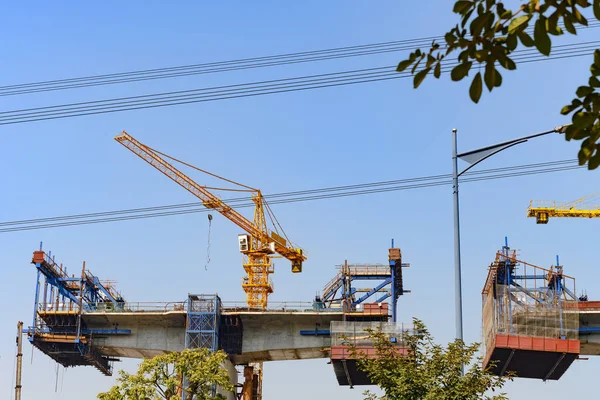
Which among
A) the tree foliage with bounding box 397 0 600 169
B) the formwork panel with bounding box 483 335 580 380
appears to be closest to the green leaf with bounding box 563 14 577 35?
the tree foliage with bounding box 397 0 600 169

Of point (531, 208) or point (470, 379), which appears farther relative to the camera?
point (531, 208)

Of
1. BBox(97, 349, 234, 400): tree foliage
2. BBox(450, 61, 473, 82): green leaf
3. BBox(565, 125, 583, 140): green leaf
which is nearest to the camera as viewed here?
BBox(450, 61, 473, 82): green leaf

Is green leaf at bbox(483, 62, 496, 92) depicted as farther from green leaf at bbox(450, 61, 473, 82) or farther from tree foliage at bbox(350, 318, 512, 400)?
tree foliage at bbox(350, 318, 512, 400)

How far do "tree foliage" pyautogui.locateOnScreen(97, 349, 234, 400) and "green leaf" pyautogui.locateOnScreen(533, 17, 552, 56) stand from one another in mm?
62139

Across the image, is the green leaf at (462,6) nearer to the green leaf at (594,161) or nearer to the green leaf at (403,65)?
the green leaf at (403,65)

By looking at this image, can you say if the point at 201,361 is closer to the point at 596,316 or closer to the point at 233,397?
the point at 233,397

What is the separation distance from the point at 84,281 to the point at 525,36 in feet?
369

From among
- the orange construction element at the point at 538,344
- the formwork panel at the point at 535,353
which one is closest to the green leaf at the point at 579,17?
the formwork panel at the point at 535,353

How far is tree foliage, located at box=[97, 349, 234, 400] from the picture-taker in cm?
7081

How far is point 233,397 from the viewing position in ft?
389

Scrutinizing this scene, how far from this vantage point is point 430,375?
35.7m

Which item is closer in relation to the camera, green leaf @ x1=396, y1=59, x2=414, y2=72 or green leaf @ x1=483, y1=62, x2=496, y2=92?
green leaf @ x1=483, y1=62, x2=496, y2=92

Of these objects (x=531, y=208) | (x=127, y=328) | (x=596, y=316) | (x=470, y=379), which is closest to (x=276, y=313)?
(x=127, y=328)

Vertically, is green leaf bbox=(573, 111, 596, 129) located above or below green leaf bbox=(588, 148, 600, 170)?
above
